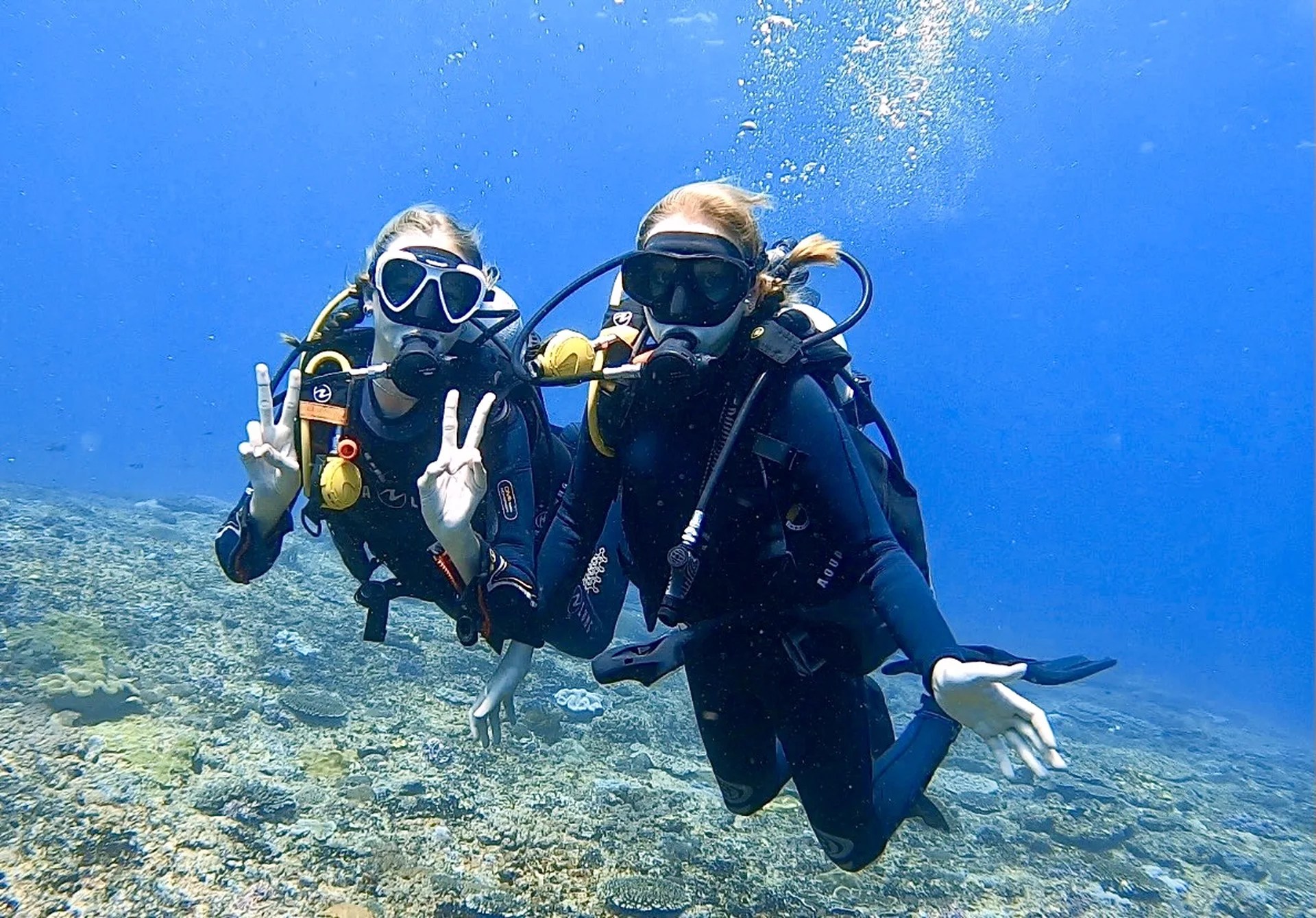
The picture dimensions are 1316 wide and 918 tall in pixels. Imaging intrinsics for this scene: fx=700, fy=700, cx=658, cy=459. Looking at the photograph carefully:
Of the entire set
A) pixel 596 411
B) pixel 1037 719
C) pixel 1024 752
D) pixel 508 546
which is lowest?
pixel 1024 752

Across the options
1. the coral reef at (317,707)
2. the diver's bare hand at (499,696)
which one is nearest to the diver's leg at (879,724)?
the diver's bare hand at (499,696)

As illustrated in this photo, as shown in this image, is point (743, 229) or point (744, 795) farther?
point (744, 795)

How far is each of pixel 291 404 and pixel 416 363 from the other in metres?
0.61

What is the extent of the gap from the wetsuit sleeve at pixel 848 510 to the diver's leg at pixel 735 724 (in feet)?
2.91

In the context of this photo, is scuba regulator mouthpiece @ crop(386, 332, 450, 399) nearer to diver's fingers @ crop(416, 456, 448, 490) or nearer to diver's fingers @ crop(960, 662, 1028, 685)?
diver's fingers @ crop(416, 456, 448, 490)

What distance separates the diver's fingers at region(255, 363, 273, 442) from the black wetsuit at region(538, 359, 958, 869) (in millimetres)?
1438

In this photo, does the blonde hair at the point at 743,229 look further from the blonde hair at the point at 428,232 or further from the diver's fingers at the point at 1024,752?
the diver's fingers at the point at 1024,752

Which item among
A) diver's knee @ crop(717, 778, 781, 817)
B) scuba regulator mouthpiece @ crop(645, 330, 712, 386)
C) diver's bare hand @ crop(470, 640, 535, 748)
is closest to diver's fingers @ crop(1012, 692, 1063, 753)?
scuba regulator mouthpiece @ crop(645, 330, 712, 386)

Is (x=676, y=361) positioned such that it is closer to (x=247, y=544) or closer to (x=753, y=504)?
(x=753, y=504)

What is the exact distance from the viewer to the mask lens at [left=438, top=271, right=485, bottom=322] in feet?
12.1

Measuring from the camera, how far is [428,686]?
29.8ft

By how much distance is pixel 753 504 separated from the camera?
3098mm

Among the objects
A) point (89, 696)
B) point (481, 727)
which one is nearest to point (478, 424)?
point (481, 727)

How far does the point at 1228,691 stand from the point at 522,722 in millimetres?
57154
